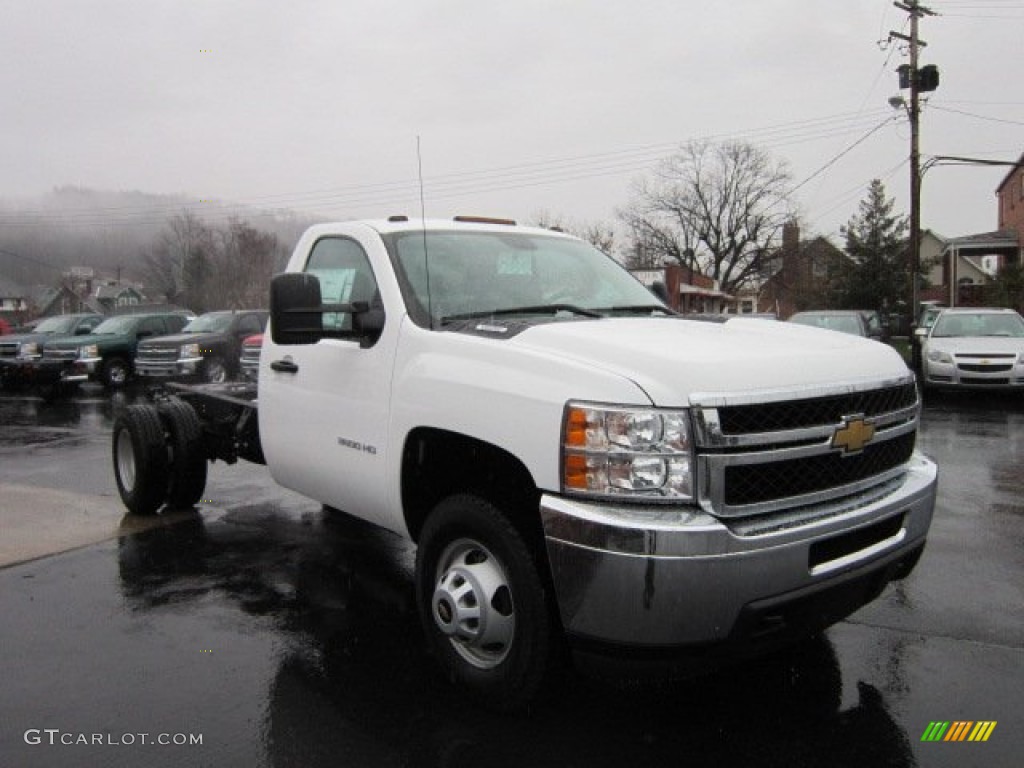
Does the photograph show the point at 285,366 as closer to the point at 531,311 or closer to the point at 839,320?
the point at 531,311

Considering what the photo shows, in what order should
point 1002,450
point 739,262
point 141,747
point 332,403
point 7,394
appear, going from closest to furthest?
point 141,747
point 332,403
point 1002,450
point 7,394
point 739,262

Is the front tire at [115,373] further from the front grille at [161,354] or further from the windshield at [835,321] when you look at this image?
the windshield at [835,321]

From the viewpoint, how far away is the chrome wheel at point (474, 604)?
315 cm

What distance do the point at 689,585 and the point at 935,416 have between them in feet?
36.1

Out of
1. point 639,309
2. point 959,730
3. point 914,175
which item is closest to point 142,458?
point 639,309

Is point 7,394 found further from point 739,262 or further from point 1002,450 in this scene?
point 739,262

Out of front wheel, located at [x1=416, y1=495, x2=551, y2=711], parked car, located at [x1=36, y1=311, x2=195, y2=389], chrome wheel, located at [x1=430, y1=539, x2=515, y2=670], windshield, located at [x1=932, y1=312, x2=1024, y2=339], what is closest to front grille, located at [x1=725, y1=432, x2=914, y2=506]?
front wheel, located at [x1=416, y1=495, x2=551, y2=711]

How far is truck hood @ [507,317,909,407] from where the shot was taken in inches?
110

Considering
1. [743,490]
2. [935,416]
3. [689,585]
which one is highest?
[743,490]

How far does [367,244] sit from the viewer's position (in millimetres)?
4227

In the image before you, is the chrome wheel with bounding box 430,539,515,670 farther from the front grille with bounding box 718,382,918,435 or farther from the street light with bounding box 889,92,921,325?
the street light with bounding box 889,92,921,325

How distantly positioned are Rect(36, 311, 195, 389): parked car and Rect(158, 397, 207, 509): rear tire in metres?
13.5

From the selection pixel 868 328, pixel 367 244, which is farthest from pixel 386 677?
pixel 868 328

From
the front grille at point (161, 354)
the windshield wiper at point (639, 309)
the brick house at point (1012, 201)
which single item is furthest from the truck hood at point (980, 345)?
the brick house at point (1012, 201)
